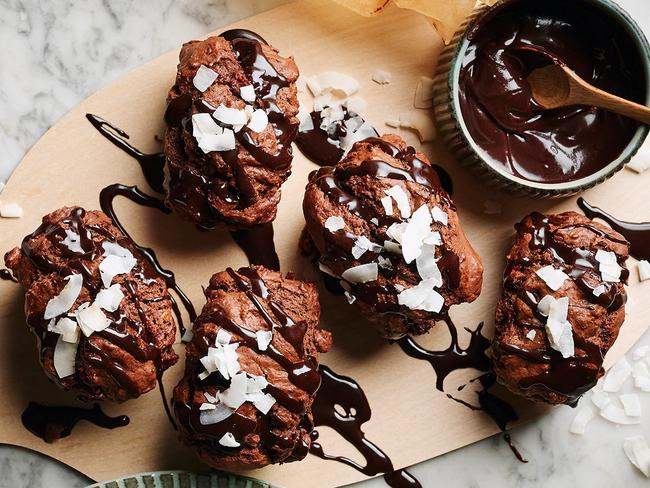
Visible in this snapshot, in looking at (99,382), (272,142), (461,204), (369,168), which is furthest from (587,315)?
(99,382)

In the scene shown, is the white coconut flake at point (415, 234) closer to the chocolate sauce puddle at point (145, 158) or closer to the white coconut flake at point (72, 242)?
the chocolate sauce puddle at point (145, 158)

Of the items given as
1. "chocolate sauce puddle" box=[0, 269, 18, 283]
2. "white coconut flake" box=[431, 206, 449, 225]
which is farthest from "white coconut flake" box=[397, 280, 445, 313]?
"chocolate sauce puddle" box=[0, 269, 18, 283]

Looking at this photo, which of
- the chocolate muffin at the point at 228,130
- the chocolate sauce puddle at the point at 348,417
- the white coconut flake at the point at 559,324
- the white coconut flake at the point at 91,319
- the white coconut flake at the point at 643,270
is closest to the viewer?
the white coconut flake at the point at 91,319

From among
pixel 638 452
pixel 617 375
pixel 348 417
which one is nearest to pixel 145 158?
pixel 348 417

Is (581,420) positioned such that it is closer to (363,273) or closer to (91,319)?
(363,273)

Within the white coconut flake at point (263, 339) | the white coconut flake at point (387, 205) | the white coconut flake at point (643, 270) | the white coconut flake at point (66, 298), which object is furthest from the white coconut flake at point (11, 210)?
the white coconut flake at point (643, 270)

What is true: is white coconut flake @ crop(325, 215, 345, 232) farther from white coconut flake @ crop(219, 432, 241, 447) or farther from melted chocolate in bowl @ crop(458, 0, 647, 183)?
white coconut flake @ crop(219, 432, 241, 447)
